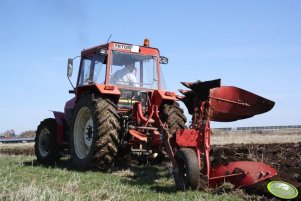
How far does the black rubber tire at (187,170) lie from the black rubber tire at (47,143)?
420 centimetres

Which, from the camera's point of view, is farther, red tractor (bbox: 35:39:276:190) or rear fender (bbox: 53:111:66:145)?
rear fender (bbox: 53:111:66:145)

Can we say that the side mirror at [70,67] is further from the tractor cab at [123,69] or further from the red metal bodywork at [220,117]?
the red metal bodywork at [220,117]

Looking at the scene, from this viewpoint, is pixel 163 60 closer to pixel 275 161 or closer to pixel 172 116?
pixel 172 116

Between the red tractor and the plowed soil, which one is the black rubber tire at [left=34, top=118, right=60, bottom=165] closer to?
the red tractor

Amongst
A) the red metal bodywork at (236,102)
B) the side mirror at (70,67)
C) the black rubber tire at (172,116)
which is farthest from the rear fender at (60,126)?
the red metal bodywork at (236,102)

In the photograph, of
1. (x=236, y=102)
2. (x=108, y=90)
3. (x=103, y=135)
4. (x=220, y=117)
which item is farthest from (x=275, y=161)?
(x=108, y=90)

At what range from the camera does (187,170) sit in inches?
224

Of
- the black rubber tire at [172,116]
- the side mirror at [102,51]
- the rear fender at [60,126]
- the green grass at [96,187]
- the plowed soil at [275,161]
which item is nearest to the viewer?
the green grass at [96,187]

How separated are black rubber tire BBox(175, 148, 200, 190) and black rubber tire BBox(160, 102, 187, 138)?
225 centimetres

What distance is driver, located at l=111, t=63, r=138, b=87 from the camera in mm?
8539

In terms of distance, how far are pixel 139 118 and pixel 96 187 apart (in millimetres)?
2380

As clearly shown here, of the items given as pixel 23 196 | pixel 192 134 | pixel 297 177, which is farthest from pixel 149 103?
pixel 23 196

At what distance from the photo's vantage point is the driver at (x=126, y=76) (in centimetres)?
854

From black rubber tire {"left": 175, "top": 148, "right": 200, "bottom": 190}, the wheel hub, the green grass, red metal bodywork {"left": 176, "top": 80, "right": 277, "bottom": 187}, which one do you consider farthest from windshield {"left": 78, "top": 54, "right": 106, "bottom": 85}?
black rubber tire {"left": 175, "top": 148, "right": 200, "bottom": 190}
